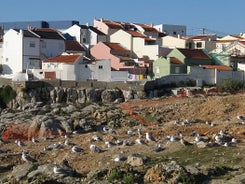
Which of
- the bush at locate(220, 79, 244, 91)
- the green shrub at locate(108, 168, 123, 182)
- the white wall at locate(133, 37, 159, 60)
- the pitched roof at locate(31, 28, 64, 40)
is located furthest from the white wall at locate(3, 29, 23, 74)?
the green shrub at locate(108, 168, 123, 182)

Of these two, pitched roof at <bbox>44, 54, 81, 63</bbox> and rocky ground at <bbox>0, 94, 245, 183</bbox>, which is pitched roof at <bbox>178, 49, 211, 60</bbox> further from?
rocky ground at <bbox>0, 94, 245, 183</bbox>

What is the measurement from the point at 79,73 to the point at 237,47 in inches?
723

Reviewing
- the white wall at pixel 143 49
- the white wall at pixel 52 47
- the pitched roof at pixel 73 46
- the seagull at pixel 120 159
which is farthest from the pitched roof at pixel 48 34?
the seagull at pixel 120 159

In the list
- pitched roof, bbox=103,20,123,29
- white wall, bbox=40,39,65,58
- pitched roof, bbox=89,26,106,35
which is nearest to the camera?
white wall, bbox=40,39,65,58

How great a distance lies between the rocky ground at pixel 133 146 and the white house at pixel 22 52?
74.1 feet

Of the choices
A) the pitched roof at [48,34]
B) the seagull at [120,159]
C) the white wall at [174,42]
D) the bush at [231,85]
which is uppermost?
the pitched roof at [48,34]

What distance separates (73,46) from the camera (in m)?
61.5

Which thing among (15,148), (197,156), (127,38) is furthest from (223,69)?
(197,156)

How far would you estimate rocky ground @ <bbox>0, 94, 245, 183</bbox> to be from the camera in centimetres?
1238

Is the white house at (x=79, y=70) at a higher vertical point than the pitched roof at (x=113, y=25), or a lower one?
lower

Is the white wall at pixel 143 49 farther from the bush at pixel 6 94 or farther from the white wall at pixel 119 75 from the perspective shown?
the bush at pixel 6 94

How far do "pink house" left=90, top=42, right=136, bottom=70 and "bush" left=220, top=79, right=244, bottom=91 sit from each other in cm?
1061

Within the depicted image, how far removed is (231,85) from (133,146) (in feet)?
95.4

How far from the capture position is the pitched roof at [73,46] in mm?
60972
